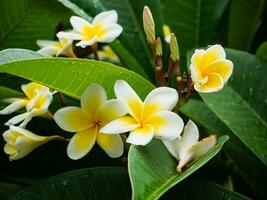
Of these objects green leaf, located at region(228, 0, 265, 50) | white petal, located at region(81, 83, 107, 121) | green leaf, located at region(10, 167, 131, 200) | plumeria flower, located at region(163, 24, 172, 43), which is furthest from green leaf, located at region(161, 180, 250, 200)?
green leaf, located at region(228, 0, 265, 50)

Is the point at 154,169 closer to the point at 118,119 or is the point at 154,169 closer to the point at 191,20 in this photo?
the point at 118,119

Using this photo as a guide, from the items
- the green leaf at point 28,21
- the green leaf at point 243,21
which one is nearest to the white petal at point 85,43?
the green leaf at point 28,21

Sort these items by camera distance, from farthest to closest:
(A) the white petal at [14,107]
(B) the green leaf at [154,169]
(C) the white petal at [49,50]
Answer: (C) the white petal at [49,50] < (A) the white petal at [14,107] < (B) the green leaf at [154,169]

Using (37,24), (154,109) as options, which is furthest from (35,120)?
(154,109)

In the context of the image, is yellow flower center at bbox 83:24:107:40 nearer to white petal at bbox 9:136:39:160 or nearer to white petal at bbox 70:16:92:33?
white petal at bbox 70:16:92:33

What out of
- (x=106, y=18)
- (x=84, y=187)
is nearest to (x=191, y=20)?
(x=106, y=18)

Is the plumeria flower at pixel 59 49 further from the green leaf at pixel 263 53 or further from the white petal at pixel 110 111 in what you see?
the green leaf at pixel 263 53
